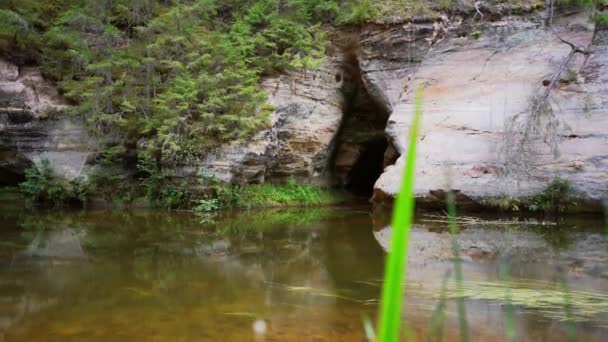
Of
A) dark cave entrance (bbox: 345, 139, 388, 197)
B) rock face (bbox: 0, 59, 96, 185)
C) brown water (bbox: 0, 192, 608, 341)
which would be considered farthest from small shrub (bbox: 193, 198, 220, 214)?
dark cave entrance (bbox: 345, 139, 388, 197)

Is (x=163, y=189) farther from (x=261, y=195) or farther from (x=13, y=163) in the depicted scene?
(x=13, y=163)

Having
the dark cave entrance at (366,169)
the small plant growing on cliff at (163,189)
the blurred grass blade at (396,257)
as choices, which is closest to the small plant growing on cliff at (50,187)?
the small plant growing on cliff at (163,189)

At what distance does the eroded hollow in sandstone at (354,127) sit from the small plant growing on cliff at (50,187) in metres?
7.83

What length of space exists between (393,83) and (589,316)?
10110mm

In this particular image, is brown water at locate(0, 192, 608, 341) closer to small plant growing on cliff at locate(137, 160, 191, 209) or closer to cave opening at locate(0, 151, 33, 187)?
small plant growing on cliff at locate(137, 160, 191, 209)

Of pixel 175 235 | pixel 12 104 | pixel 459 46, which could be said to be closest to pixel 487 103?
pixel 459 46

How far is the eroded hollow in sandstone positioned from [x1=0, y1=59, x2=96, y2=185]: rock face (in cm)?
762

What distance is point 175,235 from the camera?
26.4 ft

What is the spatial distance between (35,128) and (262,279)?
9.90m

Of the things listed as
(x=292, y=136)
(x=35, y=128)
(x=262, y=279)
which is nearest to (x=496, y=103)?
(x=292, y=136)

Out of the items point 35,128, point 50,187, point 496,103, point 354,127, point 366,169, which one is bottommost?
point 50,187

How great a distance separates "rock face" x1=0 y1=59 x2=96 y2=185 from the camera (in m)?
11.9

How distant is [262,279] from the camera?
5.21 metres

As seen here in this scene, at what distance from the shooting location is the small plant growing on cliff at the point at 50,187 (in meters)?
11.8
